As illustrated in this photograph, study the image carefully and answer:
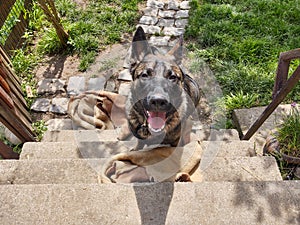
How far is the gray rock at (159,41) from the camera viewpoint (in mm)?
5375

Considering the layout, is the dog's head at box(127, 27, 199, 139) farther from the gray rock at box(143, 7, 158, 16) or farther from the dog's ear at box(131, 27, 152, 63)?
the gray rock at box(143, 7, 158, 16)

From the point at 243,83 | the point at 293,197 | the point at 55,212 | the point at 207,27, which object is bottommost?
the point at 243,83

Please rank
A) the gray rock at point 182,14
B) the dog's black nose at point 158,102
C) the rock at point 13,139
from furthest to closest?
the gray rock at point 182,14 → the rock at point 13,139 → the dog's black nose at point 158,102

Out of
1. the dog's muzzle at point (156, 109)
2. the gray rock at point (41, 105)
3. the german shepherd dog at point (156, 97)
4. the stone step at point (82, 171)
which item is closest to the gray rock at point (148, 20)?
the gray rock at point (41, 105)

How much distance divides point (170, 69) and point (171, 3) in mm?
3499

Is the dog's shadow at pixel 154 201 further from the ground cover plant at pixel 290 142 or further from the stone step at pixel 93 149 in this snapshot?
the ground cover plant at pixel 290 142

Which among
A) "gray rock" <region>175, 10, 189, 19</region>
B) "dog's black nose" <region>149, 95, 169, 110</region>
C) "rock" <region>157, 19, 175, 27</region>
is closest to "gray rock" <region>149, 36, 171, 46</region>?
"rock" <region>157, 19, 175, 27</region>

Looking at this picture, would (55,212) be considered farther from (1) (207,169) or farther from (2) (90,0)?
(2) (90,0)

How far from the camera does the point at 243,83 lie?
4707mm

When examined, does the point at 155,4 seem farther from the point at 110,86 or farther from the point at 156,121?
the point at 156,121

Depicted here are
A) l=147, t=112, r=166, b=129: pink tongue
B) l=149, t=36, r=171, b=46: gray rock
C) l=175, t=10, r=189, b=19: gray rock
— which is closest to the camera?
l=147, t=112, r=166, b=129: pink tongue

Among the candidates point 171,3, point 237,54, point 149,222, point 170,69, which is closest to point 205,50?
point 237,54

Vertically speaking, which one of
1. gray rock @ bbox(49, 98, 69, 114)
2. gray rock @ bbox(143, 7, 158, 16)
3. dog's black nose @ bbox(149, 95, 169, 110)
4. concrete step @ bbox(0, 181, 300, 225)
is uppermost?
dog's black nose @ bbox(149, 95, 169, 110)

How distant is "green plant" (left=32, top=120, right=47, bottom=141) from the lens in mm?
4307
